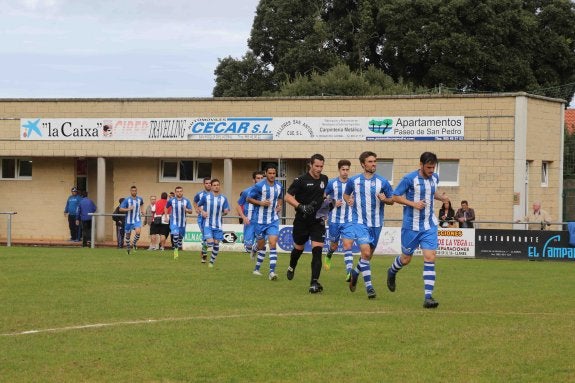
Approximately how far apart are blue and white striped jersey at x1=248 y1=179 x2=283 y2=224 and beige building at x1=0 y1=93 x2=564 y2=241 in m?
15.1

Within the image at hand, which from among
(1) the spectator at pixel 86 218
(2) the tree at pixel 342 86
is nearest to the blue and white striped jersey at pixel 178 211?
(1) the spectator at pixel 86 218

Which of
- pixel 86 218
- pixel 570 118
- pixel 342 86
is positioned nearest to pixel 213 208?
pixel 86 218

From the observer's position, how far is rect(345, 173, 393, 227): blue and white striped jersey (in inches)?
627

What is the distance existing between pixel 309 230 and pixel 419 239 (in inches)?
99.7

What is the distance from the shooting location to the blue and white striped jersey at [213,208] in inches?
906

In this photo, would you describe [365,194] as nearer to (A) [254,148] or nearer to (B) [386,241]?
(B) [386,241]

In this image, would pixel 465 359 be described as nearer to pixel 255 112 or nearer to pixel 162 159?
pixel 255 112

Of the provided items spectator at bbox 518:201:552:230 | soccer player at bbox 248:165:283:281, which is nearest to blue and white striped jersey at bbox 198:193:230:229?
soccer player at bbox 248:165:283:281

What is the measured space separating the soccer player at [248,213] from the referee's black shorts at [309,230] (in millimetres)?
3027

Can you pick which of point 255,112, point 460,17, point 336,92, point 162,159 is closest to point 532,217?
point 255,112

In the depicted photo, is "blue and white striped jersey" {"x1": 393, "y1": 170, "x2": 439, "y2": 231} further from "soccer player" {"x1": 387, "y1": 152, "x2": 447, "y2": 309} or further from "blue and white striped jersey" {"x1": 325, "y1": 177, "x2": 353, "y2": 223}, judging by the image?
"blue and white striped jersey" {"x1": 325, "y1": 177, "x2": 353, "y2": 223}

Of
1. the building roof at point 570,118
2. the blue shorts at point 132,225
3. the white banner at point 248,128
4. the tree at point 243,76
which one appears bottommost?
the blue shorts at point 132,225

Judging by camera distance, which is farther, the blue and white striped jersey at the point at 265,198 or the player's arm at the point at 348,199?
the blue and white striped jersey at the point at 265,198

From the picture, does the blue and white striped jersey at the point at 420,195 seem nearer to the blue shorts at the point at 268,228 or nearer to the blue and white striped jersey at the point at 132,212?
the blue shorts at the point at 268,228
